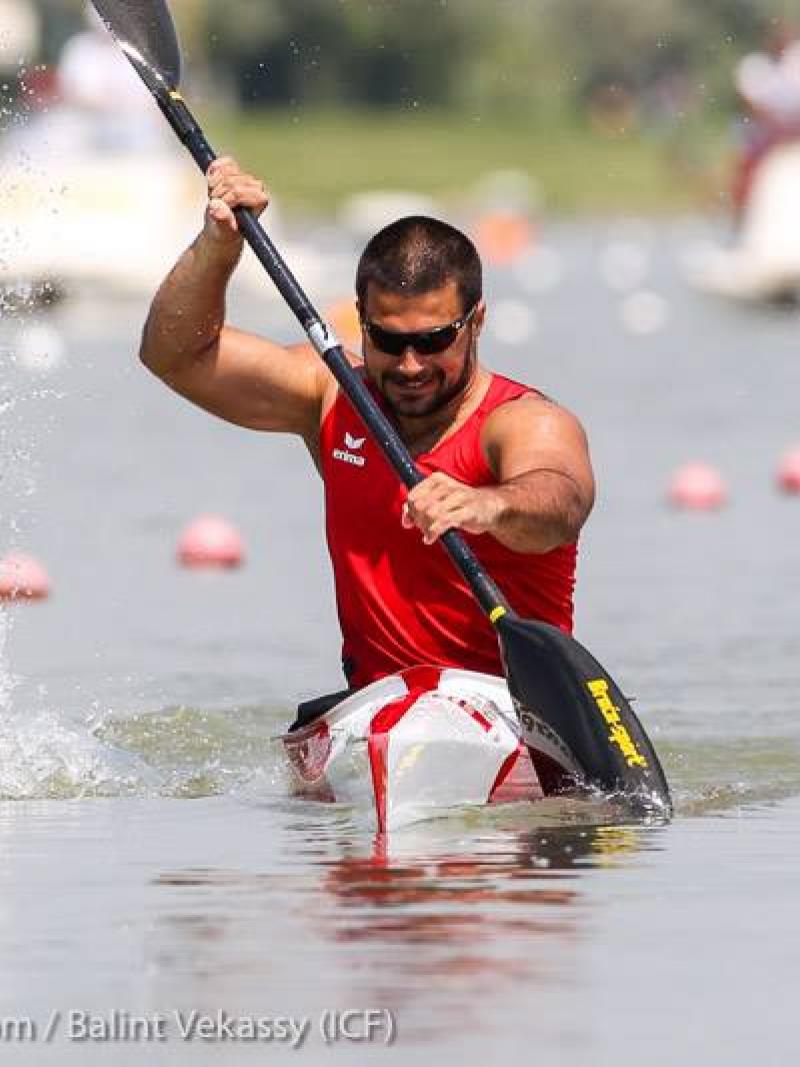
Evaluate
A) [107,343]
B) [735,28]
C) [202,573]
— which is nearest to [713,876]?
[202,573]

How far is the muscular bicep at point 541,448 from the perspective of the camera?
8.09 metres

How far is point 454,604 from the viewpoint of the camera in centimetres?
843

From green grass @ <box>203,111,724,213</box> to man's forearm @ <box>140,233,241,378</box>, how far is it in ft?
172

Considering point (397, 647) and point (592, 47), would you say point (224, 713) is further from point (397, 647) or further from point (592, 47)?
point (592, 47)

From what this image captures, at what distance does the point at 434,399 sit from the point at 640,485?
8921 millimetres

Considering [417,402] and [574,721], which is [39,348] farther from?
[574,721]

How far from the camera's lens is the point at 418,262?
8180 mm

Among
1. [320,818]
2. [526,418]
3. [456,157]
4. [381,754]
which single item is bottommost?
[320,818]

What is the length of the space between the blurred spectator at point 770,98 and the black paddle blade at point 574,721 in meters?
20.8

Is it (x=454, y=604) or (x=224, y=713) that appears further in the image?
(x=224, y=713)

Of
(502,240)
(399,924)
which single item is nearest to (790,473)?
(399,924)

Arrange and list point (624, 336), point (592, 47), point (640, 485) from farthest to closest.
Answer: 1. point (592, 47)
2. point (624, 336)
3. point (640, 485)

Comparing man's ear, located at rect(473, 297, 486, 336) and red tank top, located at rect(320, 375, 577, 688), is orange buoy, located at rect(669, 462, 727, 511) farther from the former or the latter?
man's ear, located at rect(473, 297, 486, 336)

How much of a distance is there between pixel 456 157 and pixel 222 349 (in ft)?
202
